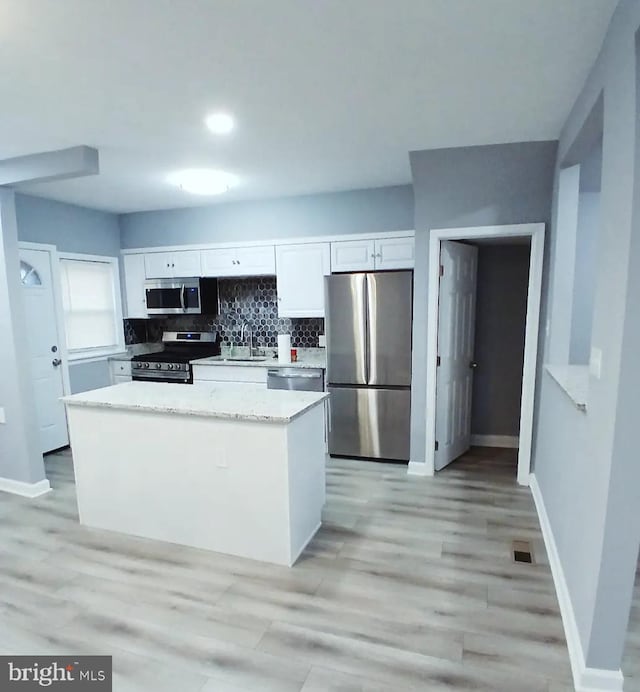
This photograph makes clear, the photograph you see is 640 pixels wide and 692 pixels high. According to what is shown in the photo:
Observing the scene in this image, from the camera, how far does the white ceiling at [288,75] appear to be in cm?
159

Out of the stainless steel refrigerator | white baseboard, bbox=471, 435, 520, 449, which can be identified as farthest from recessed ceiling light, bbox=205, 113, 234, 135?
white baseboard, bbox=471, 435, 520, 449

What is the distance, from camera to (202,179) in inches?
140

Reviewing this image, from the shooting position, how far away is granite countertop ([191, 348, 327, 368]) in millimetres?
4242

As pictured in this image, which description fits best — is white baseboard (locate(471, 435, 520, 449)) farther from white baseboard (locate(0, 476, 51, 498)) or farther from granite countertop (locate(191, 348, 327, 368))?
white baseboard (locate(0, 476, 51, 498))

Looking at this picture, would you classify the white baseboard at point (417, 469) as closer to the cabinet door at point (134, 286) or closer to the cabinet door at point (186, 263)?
the cabinet door at point (186, 263)

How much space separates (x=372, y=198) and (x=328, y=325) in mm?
1325

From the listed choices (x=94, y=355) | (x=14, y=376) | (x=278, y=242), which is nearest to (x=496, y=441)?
(x=278, y=242)

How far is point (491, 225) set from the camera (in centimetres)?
321

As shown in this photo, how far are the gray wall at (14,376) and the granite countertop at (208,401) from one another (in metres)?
0.90

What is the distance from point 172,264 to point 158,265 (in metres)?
0.20

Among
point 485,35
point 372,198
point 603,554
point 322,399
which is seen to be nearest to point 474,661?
point 603,554

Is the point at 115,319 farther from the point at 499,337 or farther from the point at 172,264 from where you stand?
the point at 499,337

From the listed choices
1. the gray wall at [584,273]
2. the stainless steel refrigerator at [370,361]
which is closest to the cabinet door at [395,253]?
the stainless steel refrigerator at [370,361]

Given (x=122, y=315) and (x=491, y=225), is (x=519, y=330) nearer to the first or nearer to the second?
(x=491, y=225)
